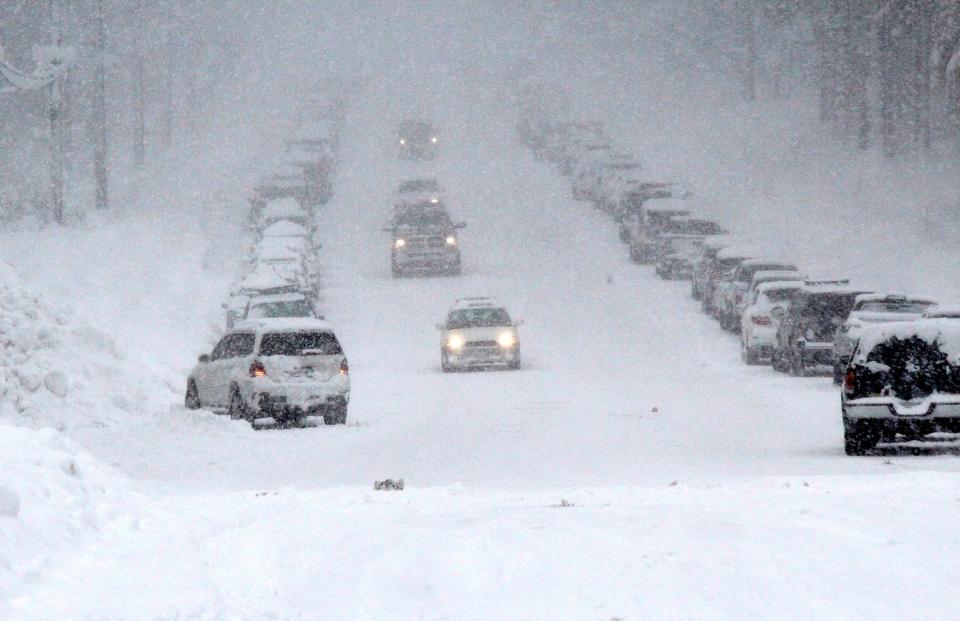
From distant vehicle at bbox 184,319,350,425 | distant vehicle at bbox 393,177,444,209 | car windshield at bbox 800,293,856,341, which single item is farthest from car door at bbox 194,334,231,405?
distant vehicle at bbox 393,177,444,209

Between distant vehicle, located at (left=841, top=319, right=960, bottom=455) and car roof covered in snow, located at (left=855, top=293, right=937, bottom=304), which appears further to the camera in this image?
car roof covered in snow, located at (left=855, top=293, right=937, bottom=304)

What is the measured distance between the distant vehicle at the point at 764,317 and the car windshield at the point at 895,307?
3.06 metres

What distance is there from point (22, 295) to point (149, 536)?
16.8 m

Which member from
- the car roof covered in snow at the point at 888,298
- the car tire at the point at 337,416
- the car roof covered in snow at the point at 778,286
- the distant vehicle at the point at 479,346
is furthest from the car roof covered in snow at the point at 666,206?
the car tire at the point at 337,416

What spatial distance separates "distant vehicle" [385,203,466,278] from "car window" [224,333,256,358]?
23960mm

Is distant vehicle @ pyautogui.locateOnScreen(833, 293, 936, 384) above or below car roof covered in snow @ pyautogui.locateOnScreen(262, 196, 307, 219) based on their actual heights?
below

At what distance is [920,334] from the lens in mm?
18375

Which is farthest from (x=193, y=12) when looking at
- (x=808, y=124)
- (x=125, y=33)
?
(x=808, y=124)

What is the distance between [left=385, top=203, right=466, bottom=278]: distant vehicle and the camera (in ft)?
162

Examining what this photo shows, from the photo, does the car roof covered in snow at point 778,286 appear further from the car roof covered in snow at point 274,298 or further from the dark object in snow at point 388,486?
the dark object in snow at point 388,486

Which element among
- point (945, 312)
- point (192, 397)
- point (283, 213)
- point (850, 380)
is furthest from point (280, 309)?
point (283, 213)

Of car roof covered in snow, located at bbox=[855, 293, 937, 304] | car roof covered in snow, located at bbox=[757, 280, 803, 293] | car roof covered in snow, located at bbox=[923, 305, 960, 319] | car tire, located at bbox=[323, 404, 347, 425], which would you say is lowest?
car tire, located at bbox=[323, 404, 347, 425]

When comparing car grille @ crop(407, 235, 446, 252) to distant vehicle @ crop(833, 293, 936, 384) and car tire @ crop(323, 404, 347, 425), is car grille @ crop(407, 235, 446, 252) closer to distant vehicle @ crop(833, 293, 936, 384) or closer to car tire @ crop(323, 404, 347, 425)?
distant vehicle @ crop(833, 293, 936, 384)

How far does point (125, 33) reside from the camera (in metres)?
79.1
